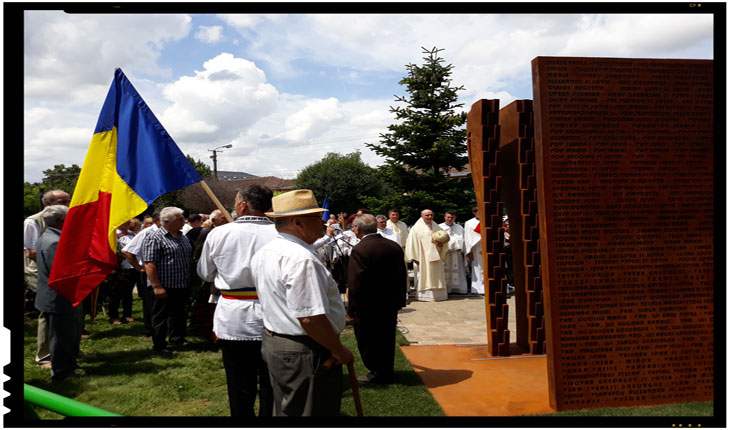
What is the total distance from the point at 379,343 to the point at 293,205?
2752 millimetres

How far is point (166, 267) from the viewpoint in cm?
671

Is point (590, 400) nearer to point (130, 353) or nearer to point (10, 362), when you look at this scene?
point (10, 362)

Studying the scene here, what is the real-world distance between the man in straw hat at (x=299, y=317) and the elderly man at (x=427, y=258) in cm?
844

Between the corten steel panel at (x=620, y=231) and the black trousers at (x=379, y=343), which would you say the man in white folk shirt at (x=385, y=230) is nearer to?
the black trousers at (x=379, y=343)

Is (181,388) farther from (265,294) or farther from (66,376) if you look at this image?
(265,294)

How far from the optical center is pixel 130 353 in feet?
22.7

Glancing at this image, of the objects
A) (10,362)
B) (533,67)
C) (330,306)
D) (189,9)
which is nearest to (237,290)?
(330,306)

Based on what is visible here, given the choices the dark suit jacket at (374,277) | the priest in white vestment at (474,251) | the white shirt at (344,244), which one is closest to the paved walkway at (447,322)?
the priest in white vestment at (474,251)

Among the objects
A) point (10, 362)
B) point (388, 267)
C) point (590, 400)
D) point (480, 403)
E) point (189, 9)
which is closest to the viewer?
point (10, 362)

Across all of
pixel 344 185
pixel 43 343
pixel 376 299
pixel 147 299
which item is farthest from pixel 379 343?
pixel 344 185

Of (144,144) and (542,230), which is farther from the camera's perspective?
(144,144)

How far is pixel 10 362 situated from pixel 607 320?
3.93 m

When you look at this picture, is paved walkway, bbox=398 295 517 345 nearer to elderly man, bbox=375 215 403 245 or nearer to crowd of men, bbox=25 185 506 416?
crowd of men, bbox=25 185 506 416

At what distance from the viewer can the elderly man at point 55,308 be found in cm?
540
